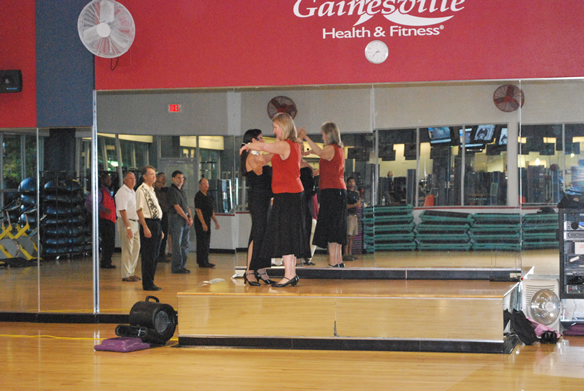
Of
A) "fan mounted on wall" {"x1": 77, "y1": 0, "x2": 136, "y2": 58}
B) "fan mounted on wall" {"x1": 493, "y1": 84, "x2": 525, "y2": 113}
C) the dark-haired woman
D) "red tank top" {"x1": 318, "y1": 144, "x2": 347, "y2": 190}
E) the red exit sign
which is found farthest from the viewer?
the red exit sign

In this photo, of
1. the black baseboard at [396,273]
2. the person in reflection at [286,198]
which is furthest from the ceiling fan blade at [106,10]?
the black baseboard at [396,273]

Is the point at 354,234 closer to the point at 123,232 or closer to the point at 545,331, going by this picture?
the point at 545,331

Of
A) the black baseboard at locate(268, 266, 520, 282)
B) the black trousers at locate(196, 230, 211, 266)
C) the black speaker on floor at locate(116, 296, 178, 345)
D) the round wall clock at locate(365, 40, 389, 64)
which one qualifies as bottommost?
the black speaker on floor at locate(116, 296, 178, 345)

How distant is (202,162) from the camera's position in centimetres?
693

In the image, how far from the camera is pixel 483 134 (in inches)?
258

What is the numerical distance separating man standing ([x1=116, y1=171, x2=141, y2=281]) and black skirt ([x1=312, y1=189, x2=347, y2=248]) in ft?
7.08

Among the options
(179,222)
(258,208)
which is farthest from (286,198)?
(179,222)

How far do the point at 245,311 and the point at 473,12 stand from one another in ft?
12.0

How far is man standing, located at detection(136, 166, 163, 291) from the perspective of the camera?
23.2ft

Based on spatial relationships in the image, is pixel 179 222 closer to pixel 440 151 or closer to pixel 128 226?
pixel 128 226

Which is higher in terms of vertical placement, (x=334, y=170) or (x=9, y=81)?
(x=9, y=81)

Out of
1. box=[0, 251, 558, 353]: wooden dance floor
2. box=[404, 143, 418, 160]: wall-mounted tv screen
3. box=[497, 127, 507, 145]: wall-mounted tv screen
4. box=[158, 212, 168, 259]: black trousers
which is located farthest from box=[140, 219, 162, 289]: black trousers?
box=[497, 127, 507, 145]: wall-mounted tv screen

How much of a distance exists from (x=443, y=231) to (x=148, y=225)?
3.39 meters

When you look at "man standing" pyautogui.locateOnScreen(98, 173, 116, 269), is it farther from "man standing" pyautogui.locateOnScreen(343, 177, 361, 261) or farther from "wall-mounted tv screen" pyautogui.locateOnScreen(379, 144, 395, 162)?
"wall-mounted tv screen" pyautogui.locateOnScreen(379, 144, 395, 162)
